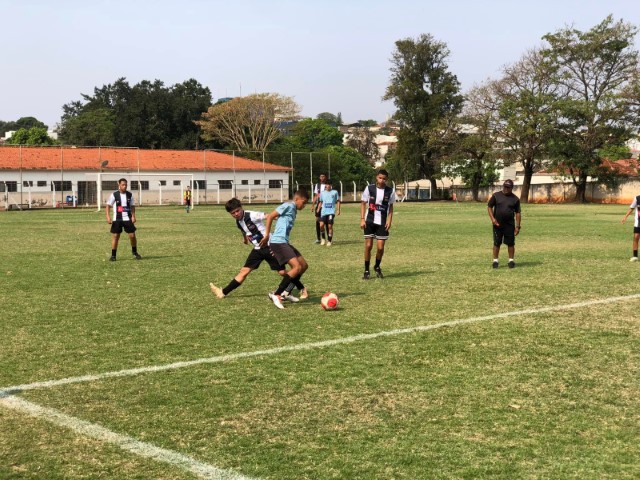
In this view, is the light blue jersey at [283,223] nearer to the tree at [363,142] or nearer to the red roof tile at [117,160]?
the red roof tile at [117,160]

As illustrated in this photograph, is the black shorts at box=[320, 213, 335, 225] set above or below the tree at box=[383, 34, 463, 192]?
below

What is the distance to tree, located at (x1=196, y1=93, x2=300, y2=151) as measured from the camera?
85750 millimetres

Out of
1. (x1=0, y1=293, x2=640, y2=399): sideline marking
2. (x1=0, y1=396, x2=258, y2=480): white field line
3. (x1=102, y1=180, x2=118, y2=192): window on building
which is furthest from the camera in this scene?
(x1=102, y1=180, x2=118, y2=192): window on building

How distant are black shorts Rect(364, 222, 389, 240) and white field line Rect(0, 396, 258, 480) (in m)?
8.28

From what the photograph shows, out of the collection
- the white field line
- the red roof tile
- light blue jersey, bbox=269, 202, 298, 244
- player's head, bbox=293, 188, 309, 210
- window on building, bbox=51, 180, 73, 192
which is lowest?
the white field line

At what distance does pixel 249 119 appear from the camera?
285 ft

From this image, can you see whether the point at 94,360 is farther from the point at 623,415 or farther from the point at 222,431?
the point at 623,415

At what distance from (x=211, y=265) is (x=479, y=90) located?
2216 inches

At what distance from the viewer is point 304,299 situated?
10859 millimetres

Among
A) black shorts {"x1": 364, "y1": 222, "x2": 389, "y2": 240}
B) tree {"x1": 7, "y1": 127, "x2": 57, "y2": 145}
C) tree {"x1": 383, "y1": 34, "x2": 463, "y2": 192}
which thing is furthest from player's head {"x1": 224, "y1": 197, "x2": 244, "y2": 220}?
tree {"x1": 7, "y1": 127, "x2": 57, "y2": 145}

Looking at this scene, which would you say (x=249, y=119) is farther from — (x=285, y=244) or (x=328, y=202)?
(x=285, y=244)

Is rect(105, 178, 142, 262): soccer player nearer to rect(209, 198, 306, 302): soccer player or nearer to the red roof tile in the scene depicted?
rect(209, 198, 306, 302): soccer player

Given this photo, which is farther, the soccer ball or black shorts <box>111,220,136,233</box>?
black shorts <box>111,220,136,233</box>

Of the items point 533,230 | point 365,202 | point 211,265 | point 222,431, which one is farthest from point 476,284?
point 533,230
